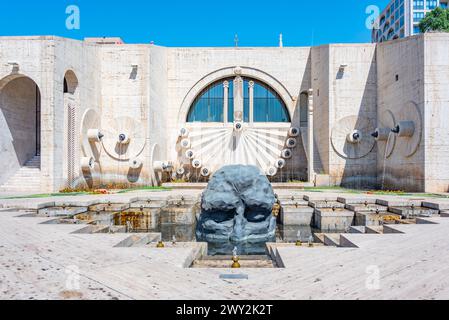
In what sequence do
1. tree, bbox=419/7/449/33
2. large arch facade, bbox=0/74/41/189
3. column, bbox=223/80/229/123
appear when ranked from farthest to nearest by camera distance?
tree, bbox=419/7/449/33
column, bbox=223/80/229/123
large arch facade, bbox=0/74/41/189

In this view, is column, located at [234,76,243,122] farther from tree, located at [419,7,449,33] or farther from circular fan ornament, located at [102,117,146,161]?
tree, located at [419,7,449,33]

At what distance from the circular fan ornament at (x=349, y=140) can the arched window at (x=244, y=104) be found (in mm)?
3805

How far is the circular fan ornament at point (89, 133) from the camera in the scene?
15.7 m

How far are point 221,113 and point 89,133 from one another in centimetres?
785

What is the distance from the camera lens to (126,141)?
656 inches

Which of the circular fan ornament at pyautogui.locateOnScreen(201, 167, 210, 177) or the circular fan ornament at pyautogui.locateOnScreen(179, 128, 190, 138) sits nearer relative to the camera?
the circular fan ornament at pyautogui.locateOnScreen(201, 167, 210, 177)

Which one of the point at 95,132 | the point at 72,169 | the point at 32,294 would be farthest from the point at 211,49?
the point at 32,294

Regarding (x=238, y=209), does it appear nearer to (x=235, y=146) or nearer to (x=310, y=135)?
(x=310, y=135)

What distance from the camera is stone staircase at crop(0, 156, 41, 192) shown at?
14039 mm

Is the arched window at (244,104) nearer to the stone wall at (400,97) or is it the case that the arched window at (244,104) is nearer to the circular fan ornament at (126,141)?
the circular fan ornament at (126,141)

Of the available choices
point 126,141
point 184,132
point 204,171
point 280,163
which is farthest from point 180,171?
point 280,163

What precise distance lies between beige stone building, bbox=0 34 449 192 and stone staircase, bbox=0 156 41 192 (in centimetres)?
5

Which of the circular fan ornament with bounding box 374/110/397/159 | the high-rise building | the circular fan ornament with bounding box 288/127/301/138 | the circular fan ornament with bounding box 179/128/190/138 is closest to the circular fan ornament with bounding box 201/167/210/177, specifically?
the circular fan ornament with bounding box 179/128/190/138
